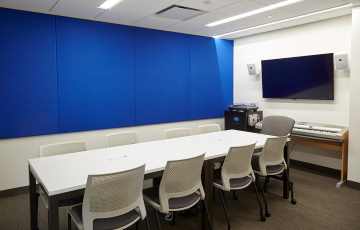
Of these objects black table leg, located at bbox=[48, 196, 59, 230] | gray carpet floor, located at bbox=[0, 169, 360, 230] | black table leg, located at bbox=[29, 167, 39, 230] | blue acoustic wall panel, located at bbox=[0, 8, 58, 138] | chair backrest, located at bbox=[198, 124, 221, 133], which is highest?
blue acoustic wall panel, located at bbox=[0, 8, 58, 138]

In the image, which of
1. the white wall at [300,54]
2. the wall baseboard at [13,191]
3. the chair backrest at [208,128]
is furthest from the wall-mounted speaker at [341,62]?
the wall baseboard at [13,191]

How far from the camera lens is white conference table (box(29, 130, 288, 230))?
6.47ft

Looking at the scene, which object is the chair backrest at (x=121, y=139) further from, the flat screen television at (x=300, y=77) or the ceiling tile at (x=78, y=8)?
the flat screen television at (x=300, y=77)

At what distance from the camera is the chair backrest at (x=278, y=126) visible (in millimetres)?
4043

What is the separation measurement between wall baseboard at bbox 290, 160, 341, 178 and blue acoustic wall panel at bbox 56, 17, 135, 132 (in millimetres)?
3215

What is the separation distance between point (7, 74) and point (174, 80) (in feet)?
9.29

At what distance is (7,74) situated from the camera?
12.1 ft

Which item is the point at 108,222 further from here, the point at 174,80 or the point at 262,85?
the point at 262,85

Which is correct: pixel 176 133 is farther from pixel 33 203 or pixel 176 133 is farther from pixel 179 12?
pixel 33 203

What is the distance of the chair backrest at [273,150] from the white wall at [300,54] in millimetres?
1896

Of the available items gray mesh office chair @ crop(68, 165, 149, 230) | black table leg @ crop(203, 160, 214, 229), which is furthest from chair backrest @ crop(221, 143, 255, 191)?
gray mesh office chair @ crop(68, 165, 149, 230)

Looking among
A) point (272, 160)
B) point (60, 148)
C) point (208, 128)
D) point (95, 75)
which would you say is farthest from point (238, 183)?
point (95, 75)

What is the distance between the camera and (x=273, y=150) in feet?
10.4

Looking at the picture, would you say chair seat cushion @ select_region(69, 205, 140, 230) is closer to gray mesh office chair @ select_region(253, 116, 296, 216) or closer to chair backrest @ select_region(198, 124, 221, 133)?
gray mesh office chair @ select_region(253, 116, 296, 216)
